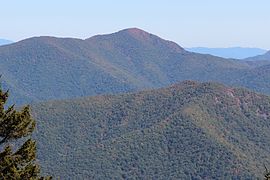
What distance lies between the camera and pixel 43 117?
137875 mm

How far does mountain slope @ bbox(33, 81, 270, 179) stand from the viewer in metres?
107

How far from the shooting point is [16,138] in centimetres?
1886

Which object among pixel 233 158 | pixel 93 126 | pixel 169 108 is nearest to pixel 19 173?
pixel 233 158

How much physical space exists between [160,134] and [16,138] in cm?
9750

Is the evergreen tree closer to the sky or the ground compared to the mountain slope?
closer to the sky

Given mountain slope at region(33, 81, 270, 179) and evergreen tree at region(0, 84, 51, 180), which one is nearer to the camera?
evergreen tree at region(0, 84, 51, 180)

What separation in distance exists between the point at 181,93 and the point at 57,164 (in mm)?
34503

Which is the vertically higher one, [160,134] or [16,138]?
[16,138]

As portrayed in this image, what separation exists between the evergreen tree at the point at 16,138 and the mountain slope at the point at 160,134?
8387 cm

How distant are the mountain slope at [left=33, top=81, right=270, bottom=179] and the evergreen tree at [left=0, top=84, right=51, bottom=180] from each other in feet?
275

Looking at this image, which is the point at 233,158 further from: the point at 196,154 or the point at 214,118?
the point at 214,118

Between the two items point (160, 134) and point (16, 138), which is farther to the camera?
point (160, 134)

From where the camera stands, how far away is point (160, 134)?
116 m

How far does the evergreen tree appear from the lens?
59.6 ft
